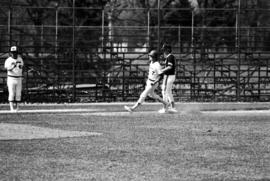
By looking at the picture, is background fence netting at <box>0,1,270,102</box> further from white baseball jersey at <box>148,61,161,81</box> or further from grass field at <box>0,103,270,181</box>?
white baseball jersey at <box>148,61,161,81</box>

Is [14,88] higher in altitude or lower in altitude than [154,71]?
lower

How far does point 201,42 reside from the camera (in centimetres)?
3020

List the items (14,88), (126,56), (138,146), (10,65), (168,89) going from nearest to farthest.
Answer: (138,146), (10,65), (14,88), (168,89), (126,56)

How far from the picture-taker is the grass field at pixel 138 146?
35.3 ft

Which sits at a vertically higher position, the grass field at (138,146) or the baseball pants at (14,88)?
the baseball pants at (14,88)

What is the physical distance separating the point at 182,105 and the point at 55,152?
45.9ft

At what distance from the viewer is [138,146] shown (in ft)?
45.9

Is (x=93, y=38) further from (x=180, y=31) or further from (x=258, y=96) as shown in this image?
(x=258, y=96)

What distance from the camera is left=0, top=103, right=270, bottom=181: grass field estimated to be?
35.3 feet

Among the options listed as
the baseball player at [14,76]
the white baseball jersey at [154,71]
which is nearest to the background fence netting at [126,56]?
the baseball player at [14,76]

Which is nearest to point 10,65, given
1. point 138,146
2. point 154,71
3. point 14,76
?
point 14,76

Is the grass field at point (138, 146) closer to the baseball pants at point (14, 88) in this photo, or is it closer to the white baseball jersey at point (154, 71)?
the baseball pants at point (14, 88)

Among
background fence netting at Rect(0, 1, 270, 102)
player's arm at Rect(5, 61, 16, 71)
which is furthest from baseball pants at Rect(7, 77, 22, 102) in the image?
background fence netting at Rect(0, 1, 270, 102)

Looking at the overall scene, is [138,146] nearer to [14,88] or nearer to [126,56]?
[14,88]
